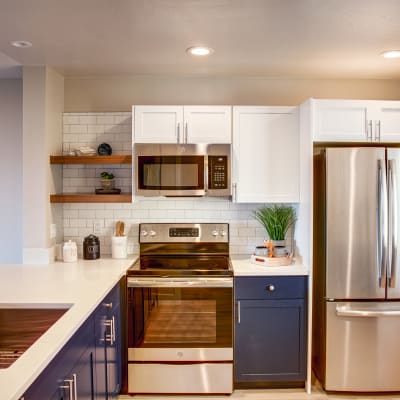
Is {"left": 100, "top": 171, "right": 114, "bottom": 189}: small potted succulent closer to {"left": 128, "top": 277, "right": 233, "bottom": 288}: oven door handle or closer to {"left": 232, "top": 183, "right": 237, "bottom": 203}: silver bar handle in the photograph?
{"left": 128, "top": 277, "right": 233, "bottom": 288}: oven door handle

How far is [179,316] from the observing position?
2.94 m

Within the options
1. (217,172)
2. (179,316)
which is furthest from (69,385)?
(217,172)

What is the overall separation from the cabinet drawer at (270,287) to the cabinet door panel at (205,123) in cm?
105

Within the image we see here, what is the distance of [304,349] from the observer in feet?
9.89

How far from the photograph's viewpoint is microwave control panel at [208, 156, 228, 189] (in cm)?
317


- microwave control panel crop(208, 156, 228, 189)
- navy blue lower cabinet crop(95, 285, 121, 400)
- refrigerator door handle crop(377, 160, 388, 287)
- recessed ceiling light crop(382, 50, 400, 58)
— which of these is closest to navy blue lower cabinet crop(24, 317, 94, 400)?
navy blue lower cabinet crop(95, 285, 121, 400)

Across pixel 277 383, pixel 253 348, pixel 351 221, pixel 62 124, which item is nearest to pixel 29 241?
pixel 62 124

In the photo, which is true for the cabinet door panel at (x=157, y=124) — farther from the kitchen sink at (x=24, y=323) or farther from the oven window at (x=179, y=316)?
the kitchen sink at (x=24, y=323)

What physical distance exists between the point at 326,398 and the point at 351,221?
1248 millimetres

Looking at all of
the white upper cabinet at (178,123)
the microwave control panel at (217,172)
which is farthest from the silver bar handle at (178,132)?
the microwave control panel at (217,172)

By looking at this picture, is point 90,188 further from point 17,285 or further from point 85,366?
point 85,366

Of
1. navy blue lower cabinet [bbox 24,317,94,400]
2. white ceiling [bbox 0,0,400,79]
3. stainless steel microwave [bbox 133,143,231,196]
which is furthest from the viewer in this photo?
stainless steel microwave [bbox 133,143,231,196]

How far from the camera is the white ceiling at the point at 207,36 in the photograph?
2.09 m

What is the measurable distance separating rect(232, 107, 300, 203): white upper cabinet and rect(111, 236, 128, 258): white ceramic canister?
951mm
